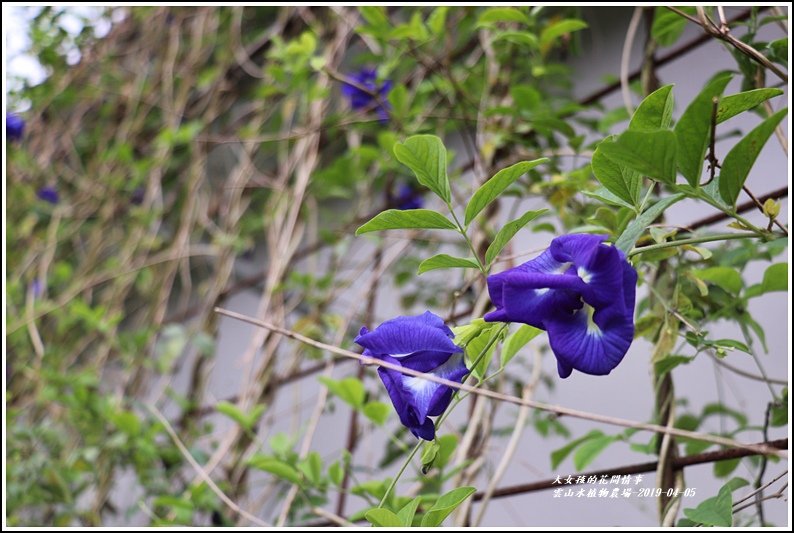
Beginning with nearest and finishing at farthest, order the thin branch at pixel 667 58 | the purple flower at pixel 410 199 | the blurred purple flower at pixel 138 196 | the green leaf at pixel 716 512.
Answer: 1. the green leaf at pixel 716 512
2. the thin branch at pixel 667 58
3. the purple flower at pixel 410 199
4. the blurred purple flower at pixel 138 196

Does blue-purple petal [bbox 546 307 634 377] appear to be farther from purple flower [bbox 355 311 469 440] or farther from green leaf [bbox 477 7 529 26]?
green leaf [bbox 477 7 529 26]

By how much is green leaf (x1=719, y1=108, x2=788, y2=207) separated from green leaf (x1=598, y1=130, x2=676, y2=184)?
42mm

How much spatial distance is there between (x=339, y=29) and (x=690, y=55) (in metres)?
0.86

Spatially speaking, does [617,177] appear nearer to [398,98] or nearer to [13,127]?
[398,98]

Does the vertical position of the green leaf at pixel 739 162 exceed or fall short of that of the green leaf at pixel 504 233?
it exceeds it

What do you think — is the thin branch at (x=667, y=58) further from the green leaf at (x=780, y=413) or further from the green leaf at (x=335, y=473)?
the green leaf at (x=335, y=473)

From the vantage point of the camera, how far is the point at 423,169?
0.53m

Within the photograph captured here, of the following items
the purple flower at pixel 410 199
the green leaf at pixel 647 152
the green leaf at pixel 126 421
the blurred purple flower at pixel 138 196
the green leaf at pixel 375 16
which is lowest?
the green leaf at pixel 126 421

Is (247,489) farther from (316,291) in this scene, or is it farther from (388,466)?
(316,291)

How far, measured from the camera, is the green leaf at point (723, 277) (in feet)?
2.42

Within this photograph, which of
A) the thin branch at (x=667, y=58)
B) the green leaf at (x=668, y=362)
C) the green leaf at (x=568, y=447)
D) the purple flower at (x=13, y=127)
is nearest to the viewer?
the green leaf at (x=668, y=362)

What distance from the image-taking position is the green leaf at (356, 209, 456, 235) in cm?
50

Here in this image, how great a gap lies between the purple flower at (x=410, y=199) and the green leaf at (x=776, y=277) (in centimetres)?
87

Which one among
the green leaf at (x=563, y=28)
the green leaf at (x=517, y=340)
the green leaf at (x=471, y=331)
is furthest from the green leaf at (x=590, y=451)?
the green leaf at (x=563, y=28)
